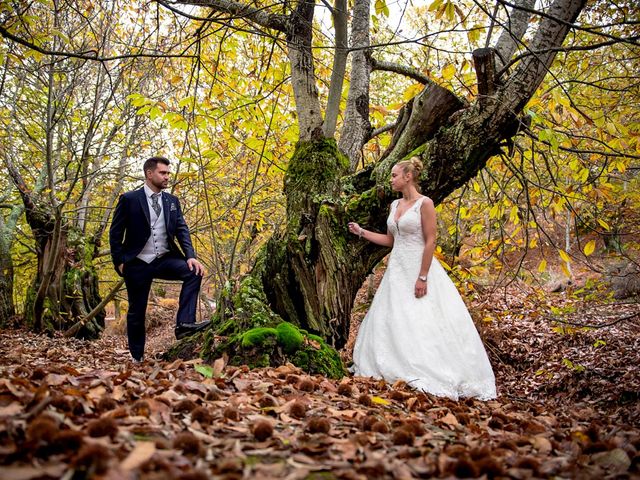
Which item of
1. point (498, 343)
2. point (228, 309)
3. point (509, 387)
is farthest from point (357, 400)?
point (498, 343)

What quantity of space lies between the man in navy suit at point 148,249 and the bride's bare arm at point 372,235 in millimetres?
1618

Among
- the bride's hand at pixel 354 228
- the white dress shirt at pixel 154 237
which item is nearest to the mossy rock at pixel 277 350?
the bride's hand at pixel 354 228

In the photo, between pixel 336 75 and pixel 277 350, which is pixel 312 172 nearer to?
pixel 336 75

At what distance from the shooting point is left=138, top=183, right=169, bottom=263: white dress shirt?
14.5 feet

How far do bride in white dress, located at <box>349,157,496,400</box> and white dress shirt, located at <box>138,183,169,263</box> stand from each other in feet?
6.41

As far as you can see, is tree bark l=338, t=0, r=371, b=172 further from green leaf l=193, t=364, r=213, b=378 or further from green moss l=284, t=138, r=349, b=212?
green leaf l=193, t=364, r=213, b=378

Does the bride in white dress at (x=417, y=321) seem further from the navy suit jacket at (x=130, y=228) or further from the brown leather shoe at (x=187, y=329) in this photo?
the navy suit jacket at (x=130, y=228)

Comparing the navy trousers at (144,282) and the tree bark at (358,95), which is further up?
the tree bark at (358,95)

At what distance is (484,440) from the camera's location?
1.96m

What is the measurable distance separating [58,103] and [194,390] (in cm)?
503

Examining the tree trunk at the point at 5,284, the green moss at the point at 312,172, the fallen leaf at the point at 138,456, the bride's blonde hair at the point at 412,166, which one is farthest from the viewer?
the tree trunk at the point at 5,284

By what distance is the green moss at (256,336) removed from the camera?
342 centimetres

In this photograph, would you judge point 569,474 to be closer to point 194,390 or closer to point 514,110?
point 194,390

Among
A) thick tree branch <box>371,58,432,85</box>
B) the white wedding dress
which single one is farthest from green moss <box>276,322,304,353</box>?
thick tree branch <box>371,58,432,85</box>
